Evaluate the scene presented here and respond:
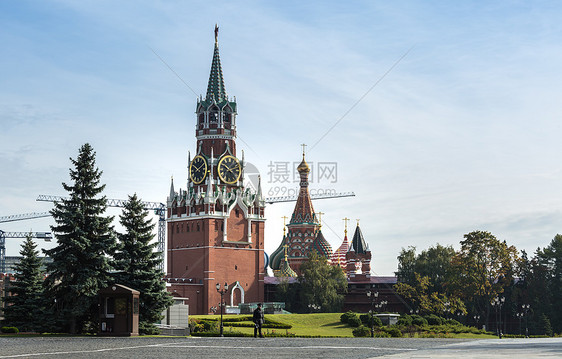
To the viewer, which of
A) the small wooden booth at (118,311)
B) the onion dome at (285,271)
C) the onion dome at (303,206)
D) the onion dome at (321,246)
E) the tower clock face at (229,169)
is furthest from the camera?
the onion dome at (303,206)

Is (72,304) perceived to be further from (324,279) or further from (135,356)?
(324,279)

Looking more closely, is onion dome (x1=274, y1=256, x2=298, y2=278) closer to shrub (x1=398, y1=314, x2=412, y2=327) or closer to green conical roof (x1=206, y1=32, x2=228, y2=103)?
green conical roof (x1=206, y1=32, x2=228, y2=103)

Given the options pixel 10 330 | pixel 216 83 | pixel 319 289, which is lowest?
pixel 10 330

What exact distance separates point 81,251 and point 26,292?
11892mm

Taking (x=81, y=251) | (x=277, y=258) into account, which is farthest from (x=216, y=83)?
(x=81, y=251)

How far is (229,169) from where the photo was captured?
8844 cm

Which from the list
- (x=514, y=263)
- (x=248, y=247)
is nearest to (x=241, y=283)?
(x=248, y=247)

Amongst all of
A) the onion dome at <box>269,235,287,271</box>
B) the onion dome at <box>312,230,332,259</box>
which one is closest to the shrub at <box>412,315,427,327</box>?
the onion dome at <box>312,230,332,259</box>

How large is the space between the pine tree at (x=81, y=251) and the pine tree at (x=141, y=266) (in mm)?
1851

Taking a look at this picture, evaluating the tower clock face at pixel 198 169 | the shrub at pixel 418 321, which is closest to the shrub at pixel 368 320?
the shrub at pixel 418 321

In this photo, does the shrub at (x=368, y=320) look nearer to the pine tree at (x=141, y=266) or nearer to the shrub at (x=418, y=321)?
the shrub at (x=418, y=321)

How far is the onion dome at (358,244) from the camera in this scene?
357ft

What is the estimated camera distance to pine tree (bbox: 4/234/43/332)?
46.5 metres

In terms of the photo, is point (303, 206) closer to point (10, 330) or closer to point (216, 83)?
point (216, 83)
